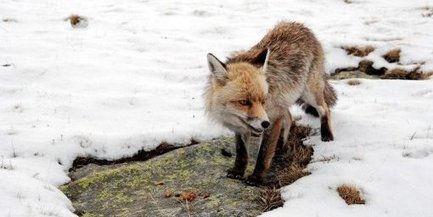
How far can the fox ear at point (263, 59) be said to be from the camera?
5.98 metres

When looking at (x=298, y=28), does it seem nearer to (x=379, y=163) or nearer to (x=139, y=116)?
(x=379, y=163)

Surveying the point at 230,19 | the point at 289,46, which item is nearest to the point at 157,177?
the point at 289,46

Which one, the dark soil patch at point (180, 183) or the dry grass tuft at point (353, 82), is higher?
the dry grass tuft at point (353, 82)

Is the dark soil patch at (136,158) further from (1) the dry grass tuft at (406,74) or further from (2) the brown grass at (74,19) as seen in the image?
(2) the brown grass at (74,19)

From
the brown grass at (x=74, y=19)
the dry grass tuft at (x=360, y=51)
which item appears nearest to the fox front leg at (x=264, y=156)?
the dry grass tuft at (x=360, y=51)

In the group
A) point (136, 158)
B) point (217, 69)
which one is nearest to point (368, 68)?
point (217, 69)

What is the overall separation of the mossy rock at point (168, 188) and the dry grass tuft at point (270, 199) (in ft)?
0.24

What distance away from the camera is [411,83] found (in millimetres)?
9086

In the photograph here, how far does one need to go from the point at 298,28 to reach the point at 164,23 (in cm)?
794

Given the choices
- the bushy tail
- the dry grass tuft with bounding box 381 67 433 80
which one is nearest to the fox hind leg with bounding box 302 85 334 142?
the bushy tail

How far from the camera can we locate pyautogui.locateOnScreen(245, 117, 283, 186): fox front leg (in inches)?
237

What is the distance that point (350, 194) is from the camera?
5297 millimetres

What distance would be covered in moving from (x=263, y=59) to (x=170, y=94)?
3.77m

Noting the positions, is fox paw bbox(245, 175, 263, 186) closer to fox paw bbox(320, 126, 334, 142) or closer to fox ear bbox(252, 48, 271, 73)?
fox ear bbox(252, 48, 271, 73)
